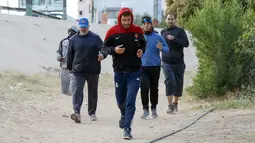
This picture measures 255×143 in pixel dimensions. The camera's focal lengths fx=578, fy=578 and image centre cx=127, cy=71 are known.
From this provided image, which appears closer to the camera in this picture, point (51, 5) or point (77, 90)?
point (77, 90)

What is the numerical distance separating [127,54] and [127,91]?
0.54 metres

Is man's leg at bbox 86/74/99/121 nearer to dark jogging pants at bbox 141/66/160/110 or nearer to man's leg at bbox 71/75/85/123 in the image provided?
man's leg at bbox 71/75/85/123

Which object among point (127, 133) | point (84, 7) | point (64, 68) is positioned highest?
point (64, 68)

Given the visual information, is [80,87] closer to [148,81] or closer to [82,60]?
[82,60]

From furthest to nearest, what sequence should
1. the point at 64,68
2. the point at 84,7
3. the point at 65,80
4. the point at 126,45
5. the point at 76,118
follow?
1. the point at 84,7
2. the point at 65,80
3. the point at 64,68
4. the point at 76,118
5. the point at 126,45

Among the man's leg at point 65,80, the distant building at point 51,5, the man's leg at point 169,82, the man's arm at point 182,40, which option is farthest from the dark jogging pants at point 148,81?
the distant building at point 51,5

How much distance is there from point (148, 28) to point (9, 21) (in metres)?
14.6

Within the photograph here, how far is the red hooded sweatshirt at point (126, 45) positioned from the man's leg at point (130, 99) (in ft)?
0.34

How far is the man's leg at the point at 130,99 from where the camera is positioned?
817 cm

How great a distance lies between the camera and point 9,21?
24.0 meters

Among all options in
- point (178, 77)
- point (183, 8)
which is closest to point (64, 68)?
point (178, 77)

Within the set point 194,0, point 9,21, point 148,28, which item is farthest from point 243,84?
point 194,0

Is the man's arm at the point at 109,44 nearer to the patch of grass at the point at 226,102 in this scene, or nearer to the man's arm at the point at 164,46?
the man's arm at the point at 164,46

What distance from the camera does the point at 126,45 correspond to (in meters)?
8.31
